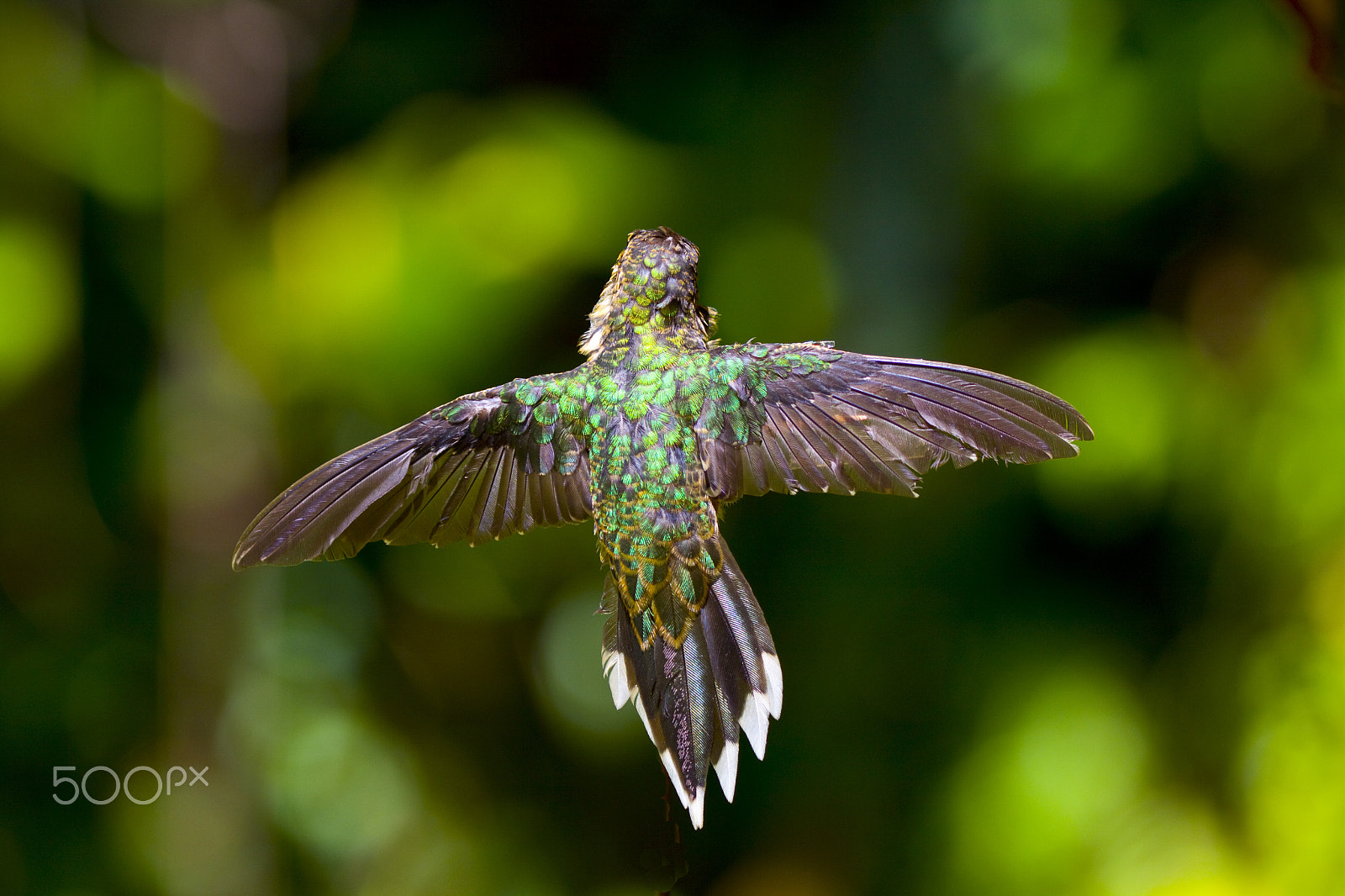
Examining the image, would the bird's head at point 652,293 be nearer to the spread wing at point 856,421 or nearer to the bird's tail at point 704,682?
the spread wing at point 856,421

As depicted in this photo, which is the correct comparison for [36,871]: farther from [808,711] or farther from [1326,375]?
[1326,375]

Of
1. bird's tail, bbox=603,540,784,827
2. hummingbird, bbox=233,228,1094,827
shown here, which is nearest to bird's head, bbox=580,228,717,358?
hummingbird, bbox=233,228,1094,827

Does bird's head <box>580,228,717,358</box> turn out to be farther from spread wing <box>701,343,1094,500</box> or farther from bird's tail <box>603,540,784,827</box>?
bird's tail <box>603,540,784,827</box>

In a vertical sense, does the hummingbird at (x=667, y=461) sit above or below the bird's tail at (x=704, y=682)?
above

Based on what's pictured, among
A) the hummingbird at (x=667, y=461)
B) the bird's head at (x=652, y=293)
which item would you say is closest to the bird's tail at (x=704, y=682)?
the hummingbird at (x=667, y=461)

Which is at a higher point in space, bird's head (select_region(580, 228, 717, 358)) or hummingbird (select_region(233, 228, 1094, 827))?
bird's head (select_region(580, 228, 717, 358))

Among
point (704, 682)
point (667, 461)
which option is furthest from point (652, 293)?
point (704, 682)

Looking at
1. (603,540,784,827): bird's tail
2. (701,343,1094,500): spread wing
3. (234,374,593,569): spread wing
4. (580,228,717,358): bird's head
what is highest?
(580,228,717,358): bird's head

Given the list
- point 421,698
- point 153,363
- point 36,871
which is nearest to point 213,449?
point 153,363
